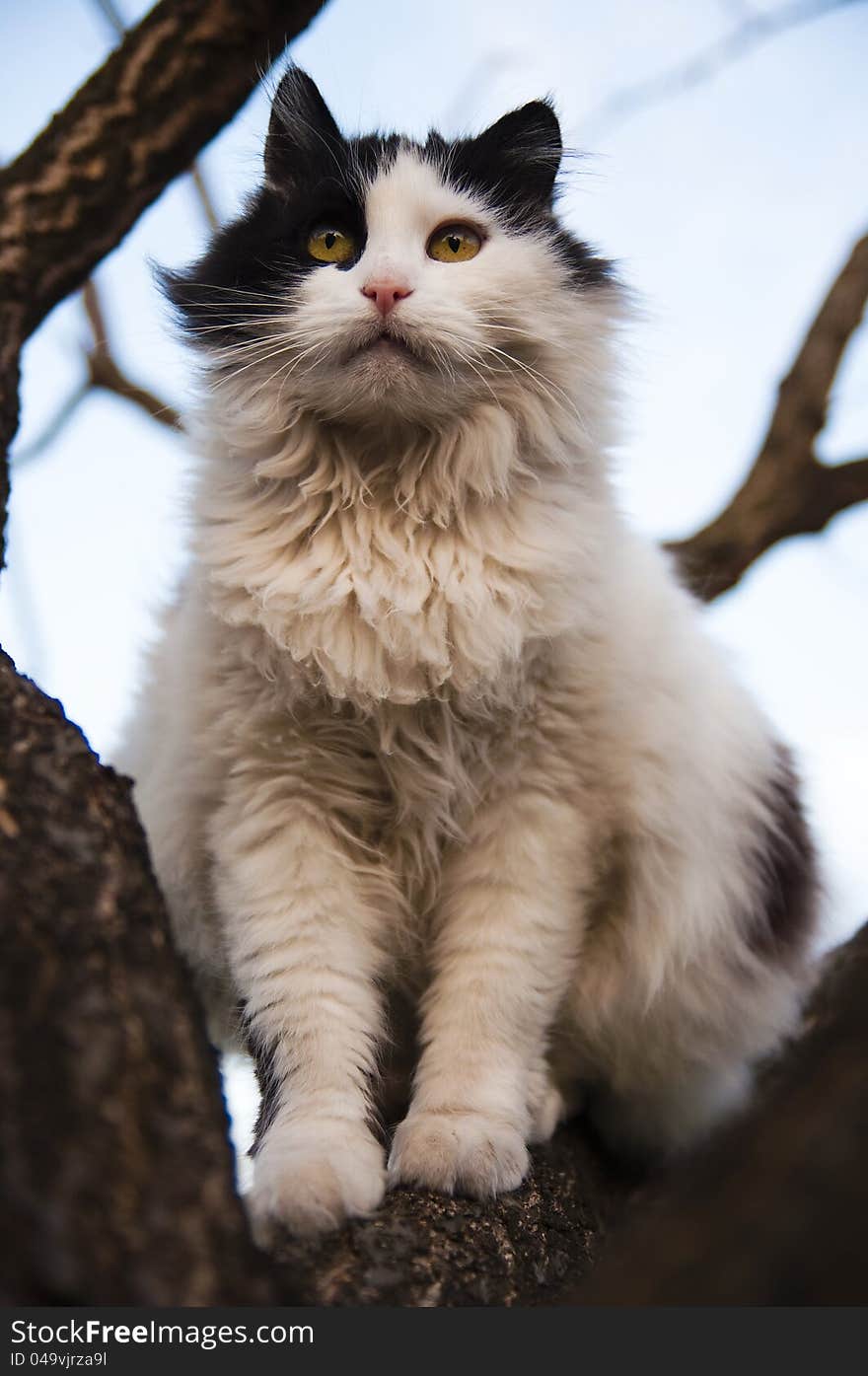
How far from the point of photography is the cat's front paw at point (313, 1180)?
1.30 metres

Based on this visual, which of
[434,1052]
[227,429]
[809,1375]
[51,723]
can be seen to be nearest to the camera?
[809,1375]

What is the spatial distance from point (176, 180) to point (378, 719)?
1.00 metres

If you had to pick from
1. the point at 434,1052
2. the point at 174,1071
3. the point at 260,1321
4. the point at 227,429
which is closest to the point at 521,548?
the point at 227,429

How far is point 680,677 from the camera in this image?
75.9 inches

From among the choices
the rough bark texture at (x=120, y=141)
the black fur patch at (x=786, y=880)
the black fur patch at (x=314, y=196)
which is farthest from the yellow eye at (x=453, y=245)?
the black fur patch at (x=786, y=880)

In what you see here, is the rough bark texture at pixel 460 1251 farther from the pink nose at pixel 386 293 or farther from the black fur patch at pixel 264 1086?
the pink nose at pixel 386 293

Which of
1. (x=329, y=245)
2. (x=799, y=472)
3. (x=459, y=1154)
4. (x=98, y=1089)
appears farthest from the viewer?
(x=799, y=472)

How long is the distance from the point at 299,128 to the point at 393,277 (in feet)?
1.71

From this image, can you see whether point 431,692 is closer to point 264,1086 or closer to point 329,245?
point 264,1086

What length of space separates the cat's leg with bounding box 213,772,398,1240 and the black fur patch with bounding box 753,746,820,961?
2.45 ft

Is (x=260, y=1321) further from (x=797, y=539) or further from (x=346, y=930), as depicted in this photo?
(x=797, y=539)

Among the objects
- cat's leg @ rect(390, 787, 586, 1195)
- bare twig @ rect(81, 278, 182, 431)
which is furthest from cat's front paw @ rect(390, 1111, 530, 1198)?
bare twig @ rect(81, 278, 182, 431)

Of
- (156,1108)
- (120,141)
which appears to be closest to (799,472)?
(120,141)

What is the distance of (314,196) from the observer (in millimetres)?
1894
